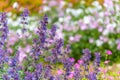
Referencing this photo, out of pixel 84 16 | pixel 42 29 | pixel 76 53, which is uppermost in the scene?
pixel 42 29

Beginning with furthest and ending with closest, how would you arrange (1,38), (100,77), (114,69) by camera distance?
(114,69)
(100,77)
(1,38)

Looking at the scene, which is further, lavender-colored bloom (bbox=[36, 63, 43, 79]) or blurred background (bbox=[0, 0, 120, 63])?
blurred background (bbox=[0, 0, 120, 63])

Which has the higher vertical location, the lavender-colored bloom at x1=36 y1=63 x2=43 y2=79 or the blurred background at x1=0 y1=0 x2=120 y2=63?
the lavender-colored bloom at x1=36 y1=63 x2=43 y2=79

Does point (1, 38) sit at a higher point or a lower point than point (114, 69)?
higher

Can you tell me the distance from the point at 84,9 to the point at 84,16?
0.19 metres

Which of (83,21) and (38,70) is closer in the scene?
(38,70)

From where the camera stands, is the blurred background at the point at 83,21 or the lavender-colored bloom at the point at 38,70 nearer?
the lavender-colored bloom at the point at 38,70

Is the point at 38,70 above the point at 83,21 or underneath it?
above

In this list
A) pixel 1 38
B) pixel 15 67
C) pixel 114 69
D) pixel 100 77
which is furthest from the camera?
pixel 114 69

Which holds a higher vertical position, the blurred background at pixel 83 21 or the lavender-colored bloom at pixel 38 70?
the lavender-colored bloom at pixel 38 70

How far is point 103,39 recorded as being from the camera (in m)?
7.85

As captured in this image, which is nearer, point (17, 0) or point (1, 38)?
point (1, 38)

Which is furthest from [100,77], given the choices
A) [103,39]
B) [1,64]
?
[103,39]

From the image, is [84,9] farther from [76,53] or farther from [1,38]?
[1,38]
